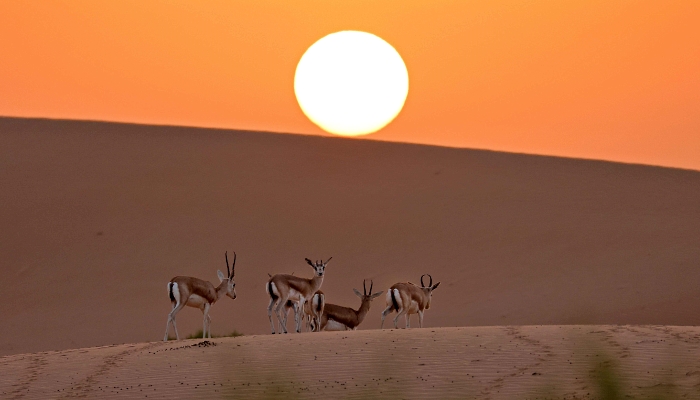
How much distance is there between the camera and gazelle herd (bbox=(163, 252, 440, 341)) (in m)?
14.9

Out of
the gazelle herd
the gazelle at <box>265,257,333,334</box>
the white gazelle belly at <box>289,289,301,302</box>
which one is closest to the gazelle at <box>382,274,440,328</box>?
the gazelle herd

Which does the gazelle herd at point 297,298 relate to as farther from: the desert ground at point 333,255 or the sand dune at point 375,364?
the sand dune at point 375,364

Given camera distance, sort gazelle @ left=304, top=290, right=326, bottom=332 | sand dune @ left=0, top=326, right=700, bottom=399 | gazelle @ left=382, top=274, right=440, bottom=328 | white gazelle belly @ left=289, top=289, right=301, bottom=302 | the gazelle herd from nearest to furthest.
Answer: sand dune @ left=0, top=326, right=700, bottom=399
the gazelle herd
white gazelle belly @ left=289, top=289, right=301, bottom=302
gazelle @ left=304, top=290, right=326, bottom=332
gazelle @ left=382, top=274, right=440, bottom=328

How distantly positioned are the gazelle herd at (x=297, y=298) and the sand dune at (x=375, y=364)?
1.82 meters

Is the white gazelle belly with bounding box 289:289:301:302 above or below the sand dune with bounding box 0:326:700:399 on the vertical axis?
above

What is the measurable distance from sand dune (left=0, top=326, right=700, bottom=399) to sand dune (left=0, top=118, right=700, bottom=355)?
25.2ft

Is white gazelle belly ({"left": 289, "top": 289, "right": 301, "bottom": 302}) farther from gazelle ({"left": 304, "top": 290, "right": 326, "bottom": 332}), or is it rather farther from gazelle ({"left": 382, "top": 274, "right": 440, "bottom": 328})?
gazelle ({"left": 382, "top": 274, "right": 440, "bottom": 328})

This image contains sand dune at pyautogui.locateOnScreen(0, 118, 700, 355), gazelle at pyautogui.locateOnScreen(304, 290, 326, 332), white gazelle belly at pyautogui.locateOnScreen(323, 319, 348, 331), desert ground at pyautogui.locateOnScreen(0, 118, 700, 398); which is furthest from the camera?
sand dune at pyautogui.locateOnScreen(0, 118, 700, 355)

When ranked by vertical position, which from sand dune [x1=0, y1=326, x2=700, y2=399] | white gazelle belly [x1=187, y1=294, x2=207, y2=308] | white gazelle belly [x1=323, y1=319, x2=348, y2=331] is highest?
white gazelle belly [x1=187, y1=294, x2=207, y2=308]

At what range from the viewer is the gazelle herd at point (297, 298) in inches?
587

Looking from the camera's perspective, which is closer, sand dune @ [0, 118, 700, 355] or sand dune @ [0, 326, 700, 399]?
sand dune @ [0, 326, 700, 399]

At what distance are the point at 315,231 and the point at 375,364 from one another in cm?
2075

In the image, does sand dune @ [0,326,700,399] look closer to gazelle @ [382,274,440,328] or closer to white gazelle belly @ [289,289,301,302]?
white gazelle belly @ [289,289,301,302]

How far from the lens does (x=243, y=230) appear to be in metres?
30.3
